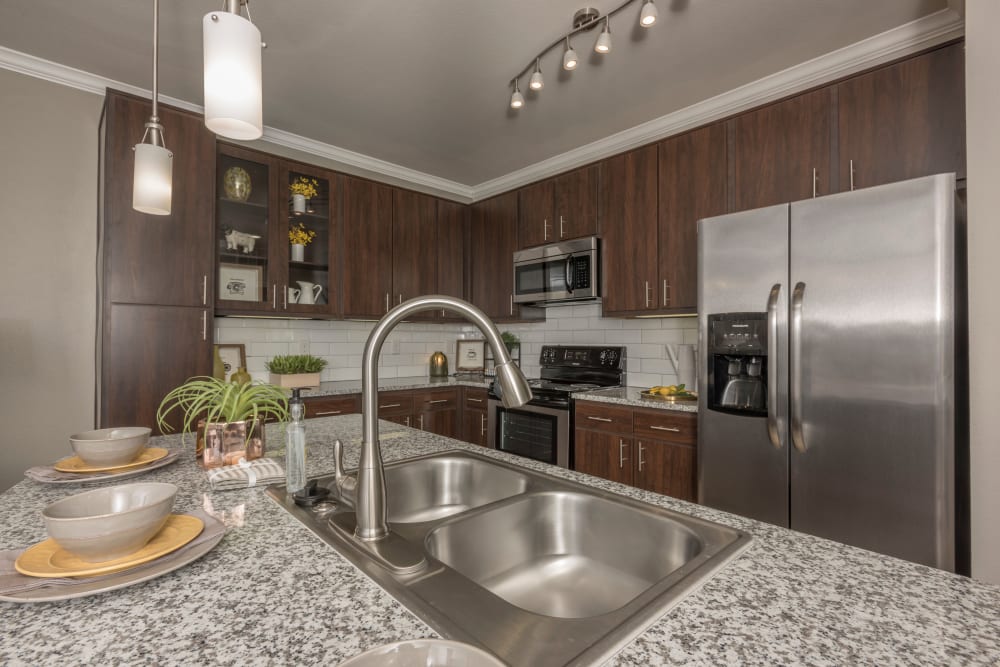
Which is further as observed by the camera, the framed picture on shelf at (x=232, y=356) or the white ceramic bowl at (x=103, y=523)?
the framed picture on shelf at (x=232, y=356)

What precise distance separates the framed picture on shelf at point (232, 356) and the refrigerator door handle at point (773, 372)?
3.13m

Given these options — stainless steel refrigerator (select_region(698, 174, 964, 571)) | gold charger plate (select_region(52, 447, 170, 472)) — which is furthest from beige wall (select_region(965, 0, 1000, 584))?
gold charger plate (select_region(52, 447, 170, 472))

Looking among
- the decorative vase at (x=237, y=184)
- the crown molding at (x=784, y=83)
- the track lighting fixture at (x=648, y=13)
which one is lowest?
the decorative vase at (x=237, y=184)

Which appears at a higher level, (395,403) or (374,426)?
(374,426)

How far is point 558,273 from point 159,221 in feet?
7.99

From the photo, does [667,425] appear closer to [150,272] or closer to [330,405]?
[330,405]

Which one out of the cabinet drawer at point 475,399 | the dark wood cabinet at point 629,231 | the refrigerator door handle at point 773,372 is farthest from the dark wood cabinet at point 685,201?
the cabinet drawer at point 475,399

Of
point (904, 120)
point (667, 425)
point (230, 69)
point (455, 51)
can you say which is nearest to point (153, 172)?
point (230, 69)

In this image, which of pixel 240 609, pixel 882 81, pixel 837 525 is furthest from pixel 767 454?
pixel 240 609

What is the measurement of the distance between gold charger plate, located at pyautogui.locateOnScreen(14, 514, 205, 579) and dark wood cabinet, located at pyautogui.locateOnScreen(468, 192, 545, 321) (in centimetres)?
324

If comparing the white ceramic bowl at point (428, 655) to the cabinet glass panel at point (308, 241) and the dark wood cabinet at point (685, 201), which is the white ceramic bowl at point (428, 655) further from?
the cabinet glass panel at point (308, 241)

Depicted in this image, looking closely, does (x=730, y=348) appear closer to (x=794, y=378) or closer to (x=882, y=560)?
(x=794, y=378)

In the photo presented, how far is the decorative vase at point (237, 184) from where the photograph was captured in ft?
9.82

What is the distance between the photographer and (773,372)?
2.00 metres
